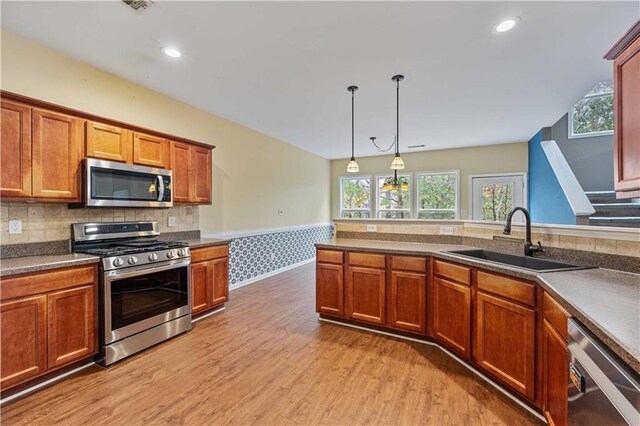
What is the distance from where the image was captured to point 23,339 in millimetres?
1990

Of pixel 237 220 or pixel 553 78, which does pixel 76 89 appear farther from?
pixel 553 78

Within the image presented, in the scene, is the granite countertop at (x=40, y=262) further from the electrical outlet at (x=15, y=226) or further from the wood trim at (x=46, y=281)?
the electrical outlet at (x=15, y=226)

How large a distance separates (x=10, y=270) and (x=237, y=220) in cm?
293

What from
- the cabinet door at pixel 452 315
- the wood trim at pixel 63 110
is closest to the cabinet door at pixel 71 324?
the wood trim at pixel 63 110

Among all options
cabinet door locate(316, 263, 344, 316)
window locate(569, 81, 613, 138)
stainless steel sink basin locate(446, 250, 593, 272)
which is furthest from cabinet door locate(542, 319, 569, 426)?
window locate(569, 81, 613, 138)

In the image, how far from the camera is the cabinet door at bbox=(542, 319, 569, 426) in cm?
144

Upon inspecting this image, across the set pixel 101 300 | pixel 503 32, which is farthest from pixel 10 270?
Answer: pixel 503 32

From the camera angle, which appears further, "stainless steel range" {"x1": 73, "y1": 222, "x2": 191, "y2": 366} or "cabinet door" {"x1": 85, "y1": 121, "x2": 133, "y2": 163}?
"cabinet door" {"x1": 85, "y1": 121, "x2": 133, "y2": 163}

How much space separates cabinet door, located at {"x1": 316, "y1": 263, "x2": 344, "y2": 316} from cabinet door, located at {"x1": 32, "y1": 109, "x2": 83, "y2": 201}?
244cm

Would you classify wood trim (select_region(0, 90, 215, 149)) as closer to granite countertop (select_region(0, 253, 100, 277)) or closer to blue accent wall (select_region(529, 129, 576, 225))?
granite countertop (select_region(0, 253, 100, 277))

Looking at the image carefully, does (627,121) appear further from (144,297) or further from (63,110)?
(63,110)

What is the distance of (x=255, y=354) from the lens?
8.56ft

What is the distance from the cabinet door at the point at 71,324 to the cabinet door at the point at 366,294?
231 centimetres

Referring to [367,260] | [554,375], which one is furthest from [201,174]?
[554,375]
